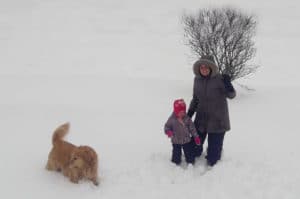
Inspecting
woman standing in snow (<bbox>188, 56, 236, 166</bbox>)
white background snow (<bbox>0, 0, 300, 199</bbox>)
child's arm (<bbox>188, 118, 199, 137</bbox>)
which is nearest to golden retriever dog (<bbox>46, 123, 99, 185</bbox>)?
white background snow (<bbox>0, 0, 300, 199</bbox>)

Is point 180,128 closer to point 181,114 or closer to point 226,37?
point 181,114

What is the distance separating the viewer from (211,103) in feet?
17.5

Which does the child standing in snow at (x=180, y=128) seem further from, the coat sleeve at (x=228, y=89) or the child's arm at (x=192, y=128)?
the coat sleeve at (x=228, y=89)

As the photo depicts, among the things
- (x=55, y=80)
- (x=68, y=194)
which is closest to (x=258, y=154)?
(x=68, y=194)

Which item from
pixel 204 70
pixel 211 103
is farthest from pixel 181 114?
pixel 204 70

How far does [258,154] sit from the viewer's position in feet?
19.2

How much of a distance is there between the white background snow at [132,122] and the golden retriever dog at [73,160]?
0.14m

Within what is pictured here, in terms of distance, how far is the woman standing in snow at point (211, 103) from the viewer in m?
5.20

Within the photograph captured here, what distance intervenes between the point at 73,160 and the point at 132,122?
247cm

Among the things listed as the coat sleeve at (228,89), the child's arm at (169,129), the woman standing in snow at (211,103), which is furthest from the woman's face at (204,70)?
the child's arm at (169,129)

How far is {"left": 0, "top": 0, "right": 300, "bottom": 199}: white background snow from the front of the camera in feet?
16.8

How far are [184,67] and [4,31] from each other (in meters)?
10.6

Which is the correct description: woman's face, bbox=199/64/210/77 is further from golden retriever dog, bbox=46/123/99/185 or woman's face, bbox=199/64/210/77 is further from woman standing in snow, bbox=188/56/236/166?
golden retriever dog, bbox=46/123/99/185

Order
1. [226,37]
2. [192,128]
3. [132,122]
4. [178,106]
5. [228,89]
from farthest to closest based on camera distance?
[226,37]
[132,122]
[192,128]
[178,106]
[228,89]
